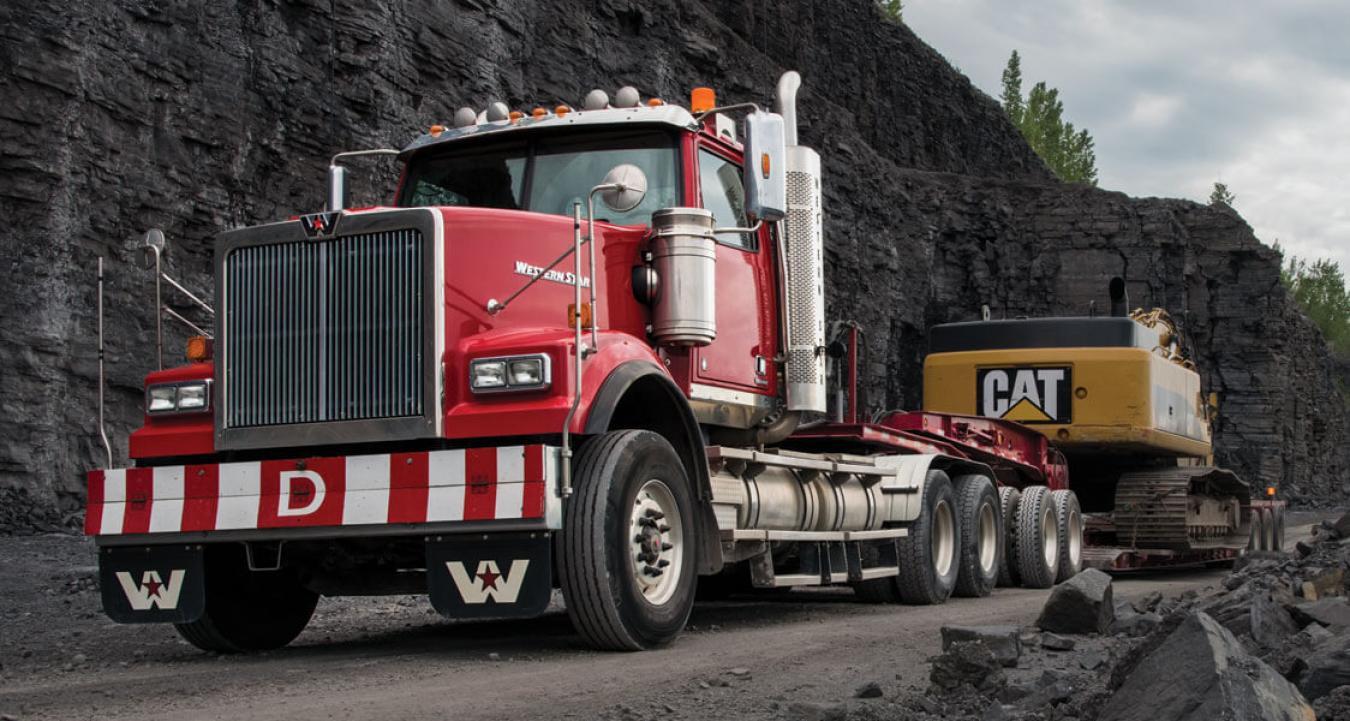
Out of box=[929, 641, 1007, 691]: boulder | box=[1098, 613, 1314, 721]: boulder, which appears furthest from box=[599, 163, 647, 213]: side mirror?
box=[1098, 613, 1314, 721]: boulder

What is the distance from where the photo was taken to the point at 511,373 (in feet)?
25.6

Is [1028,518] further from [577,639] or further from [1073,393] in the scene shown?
[577,639]

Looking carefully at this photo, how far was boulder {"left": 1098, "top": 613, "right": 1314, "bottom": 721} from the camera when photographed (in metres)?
4.56

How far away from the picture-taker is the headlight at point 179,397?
8.56 meters

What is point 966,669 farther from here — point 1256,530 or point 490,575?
point 1256,530

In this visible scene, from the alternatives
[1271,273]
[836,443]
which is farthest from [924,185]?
[836,443]

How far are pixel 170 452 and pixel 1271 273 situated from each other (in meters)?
65.2

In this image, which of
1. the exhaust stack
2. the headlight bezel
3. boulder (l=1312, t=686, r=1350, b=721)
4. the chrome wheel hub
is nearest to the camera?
boulder (l=1312, t=686, r=1350, b=721)

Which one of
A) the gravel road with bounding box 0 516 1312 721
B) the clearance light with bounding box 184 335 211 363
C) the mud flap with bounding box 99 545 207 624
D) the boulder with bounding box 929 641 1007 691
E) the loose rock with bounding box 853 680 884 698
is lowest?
the gravel road with bounding box 0 516 1312 721

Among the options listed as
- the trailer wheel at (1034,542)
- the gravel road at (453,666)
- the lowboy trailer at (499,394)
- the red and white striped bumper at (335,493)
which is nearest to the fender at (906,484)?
the gravel road at (453,666)

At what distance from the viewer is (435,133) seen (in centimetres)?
1027

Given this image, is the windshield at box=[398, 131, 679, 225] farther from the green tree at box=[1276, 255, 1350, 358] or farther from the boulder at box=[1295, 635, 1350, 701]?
the green tree at box=[1276, 255, 1350, 358]

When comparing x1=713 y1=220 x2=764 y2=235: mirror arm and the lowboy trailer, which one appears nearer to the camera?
the lowboy trailer

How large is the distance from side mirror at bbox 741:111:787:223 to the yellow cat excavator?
944cm
